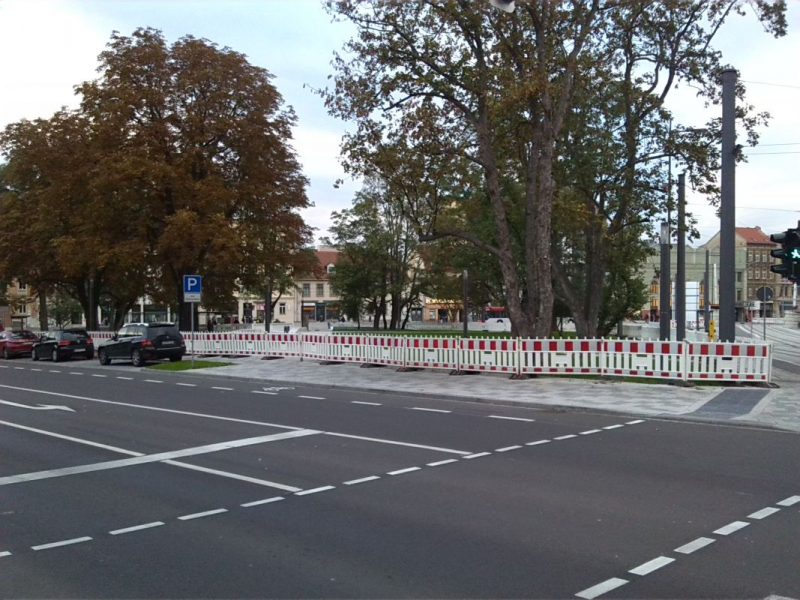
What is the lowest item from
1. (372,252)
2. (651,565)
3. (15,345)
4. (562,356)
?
(651,565)

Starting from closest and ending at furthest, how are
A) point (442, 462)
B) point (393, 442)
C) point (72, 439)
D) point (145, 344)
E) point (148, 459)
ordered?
point (442, 462)
point (148, 459)
point (393, 442)
point (72, 439)
point (145, 344)

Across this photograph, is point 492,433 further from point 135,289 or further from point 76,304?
point 76,304

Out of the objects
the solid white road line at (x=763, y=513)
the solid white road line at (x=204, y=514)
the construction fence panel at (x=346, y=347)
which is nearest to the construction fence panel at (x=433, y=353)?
the construction fence panel at (x=346, y=347)

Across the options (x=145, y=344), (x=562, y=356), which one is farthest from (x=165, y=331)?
(x=562, y=356)

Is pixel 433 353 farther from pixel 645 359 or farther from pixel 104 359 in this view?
pixel 104 359

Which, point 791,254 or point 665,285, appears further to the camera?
point 665,285

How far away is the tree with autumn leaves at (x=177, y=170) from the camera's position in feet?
103

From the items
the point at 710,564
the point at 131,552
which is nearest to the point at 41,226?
the point at 131,552

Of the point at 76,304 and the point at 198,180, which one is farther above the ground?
the point at 198,180

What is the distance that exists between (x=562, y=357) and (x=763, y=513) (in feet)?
42.6

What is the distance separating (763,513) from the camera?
6.57 meters

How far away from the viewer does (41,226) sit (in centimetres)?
3750

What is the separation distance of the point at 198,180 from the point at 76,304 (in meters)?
53.1

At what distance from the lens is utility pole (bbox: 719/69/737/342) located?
18047mm
